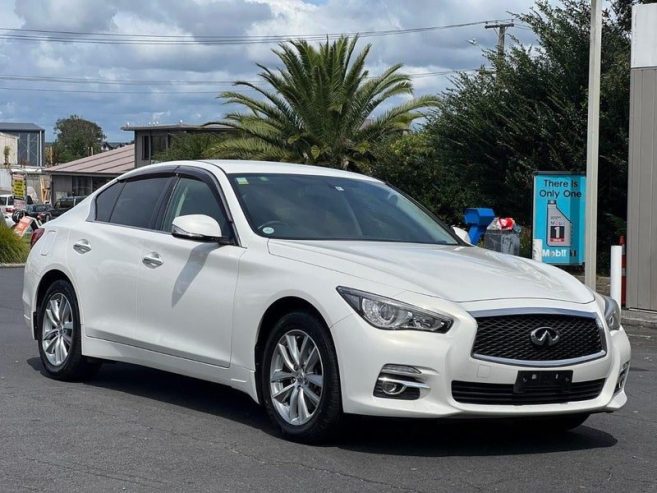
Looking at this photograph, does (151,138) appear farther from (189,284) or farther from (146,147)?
(189,284)

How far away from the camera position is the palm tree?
32562 mm

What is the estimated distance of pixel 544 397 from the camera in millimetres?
6105

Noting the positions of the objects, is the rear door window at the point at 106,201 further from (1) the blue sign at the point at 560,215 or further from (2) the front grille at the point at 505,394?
(1) the blue sign at the point at 560,215

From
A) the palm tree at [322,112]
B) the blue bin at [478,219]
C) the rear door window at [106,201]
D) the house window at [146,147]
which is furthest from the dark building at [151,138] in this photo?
the rear door window at [106,201]

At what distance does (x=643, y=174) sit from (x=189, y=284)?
989 cm

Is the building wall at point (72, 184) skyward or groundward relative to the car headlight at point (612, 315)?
skyward

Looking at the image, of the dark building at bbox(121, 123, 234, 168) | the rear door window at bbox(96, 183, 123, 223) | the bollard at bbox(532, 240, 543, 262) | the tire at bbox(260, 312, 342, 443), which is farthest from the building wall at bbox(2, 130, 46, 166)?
the tire at bbox(260, 312, 342, 443)

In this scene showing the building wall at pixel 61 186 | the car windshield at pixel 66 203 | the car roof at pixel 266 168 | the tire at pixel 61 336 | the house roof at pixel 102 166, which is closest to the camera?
the car roof at pixel 266 168

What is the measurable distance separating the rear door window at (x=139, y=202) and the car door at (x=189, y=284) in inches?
6.6

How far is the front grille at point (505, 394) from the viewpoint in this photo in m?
5.96

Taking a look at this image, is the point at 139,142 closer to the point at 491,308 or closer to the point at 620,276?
the point at 620,276

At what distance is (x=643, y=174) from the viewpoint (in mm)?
15586

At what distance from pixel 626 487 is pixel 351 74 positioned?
27.9 metres

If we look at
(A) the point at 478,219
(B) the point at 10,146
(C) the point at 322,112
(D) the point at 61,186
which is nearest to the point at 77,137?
(B) the point at 10,146
